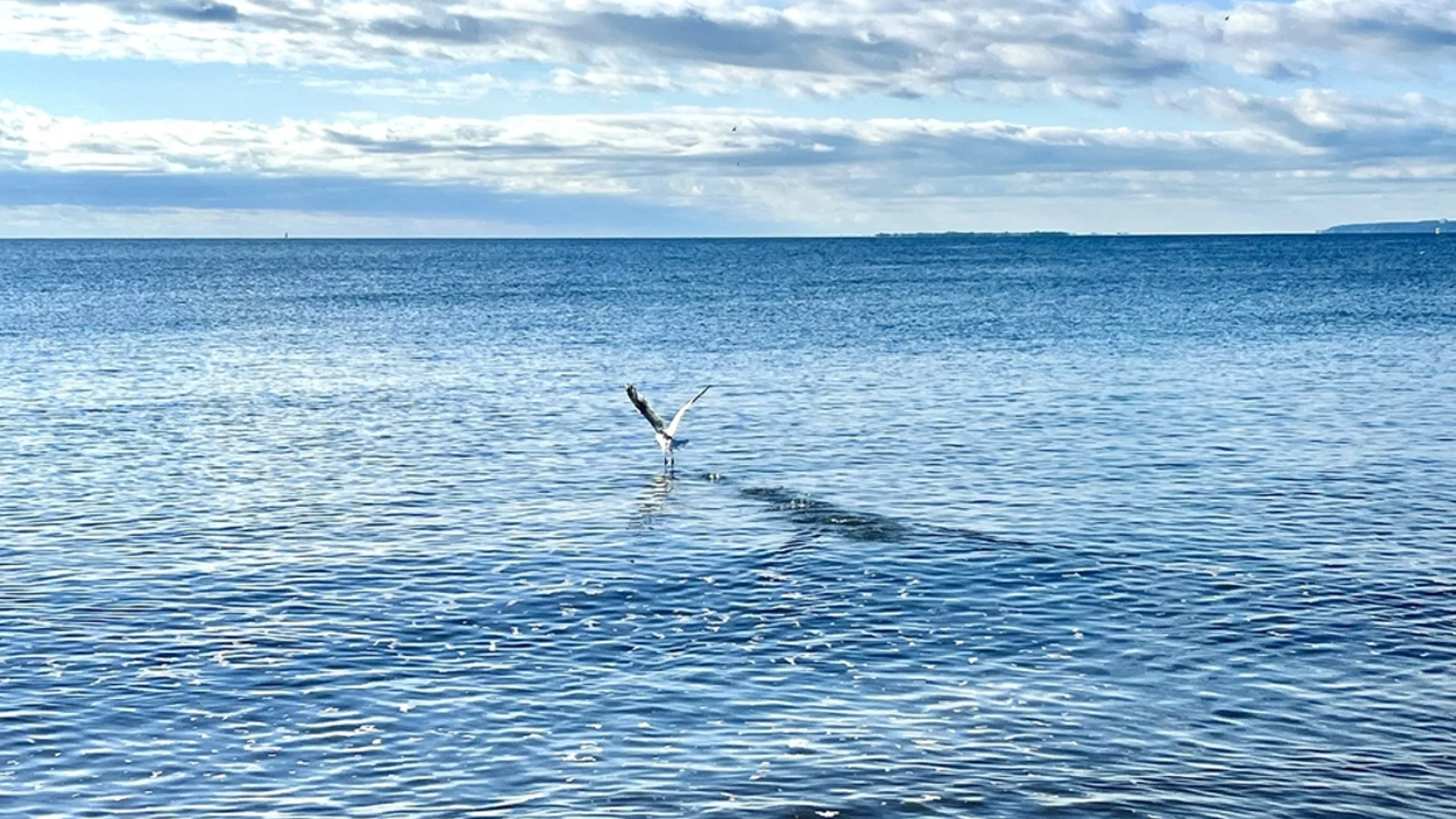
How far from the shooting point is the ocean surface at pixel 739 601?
25.4 meters

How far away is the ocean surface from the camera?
25406 millimetres

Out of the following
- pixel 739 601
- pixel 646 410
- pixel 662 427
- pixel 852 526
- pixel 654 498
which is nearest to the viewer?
pixel 739 601

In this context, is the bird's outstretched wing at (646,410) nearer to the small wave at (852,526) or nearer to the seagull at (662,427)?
the seagull at (662,427)

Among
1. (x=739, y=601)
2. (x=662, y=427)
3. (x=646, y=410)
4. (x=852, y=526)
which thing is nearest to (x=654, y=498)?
(x=646, y=410)

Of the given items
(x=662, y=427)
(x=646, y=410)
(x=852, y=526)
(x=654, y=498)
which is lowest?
(x=654, y=498)

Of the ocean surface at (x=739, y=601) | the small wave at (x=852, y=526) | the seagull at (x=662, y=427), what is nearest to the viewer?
the ocean surface at (x=739, y=601)

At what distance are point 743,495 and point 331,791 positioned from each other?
26619 mm

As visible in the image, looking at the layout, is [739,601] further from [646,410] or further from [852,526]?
[646,410]

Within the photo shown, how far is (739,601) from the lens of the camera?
3628cm

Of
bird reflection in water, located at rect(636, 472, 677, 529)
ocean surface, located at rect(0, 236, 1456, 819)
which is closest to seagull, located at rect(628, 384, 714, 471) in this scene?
bird reflection in water, located at rect(636, 472, 677, 529)

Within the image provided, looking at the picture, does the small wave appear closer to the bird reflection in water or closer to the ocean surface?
the ocean surface

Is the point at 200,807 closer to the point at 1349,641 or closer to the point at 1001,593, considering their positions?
the point at 1001,593

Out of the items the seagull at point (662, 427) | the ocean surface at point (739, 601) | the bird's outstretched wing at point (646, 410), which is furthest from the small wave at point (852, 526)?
the bird's outstretched wing at point (646, 410)

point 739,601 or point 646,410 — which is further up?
point 646,410
